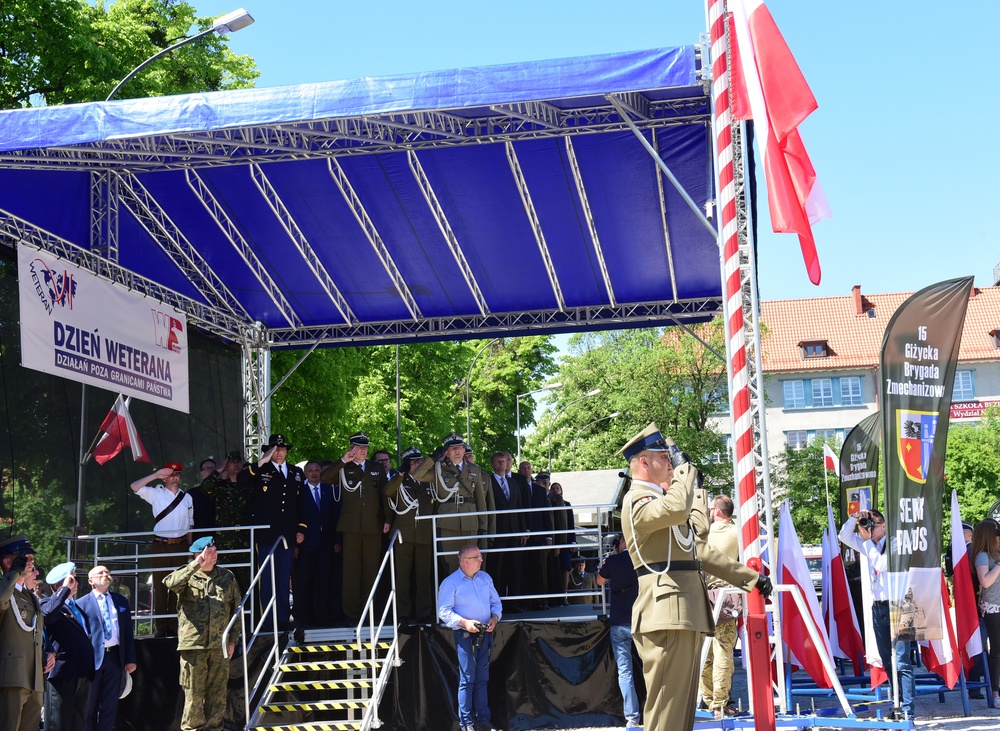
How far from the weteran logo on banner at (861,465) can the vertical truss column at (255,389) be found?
27.6 ft

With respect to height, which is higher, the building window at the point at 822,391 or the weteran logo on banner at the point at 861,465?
the building window at the point at 822,391

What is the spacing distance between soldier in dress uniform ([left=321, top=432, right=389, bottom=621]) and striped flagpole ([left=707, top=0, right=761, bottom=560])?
17.5 ft

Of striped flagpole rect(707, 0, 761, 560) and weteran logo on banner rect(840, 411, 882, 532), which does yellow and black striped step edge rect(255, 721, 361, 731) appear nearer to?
striped flagpole rect(707, 0, 761, 560)

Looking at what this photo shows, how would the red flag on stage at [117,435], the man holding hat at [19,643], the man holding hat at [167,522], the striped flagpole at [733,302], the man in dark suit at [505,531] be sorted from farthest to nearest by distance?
the man in dark suit at [505,531], the red flag on stage at [117,435], the man holding hat at [167,522], the man holding hat at [19,643], the striped flagpole at [733,302]

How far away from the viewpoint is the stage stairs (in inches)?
391

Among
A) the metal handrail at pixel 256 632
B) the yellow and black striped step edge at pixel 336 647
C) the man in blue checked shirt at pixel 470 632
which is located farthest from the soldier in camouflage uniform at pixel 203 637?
the man in blue checked shirt at pixel 470 632

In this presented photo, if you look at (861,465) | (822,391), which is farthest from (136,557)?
(822,391)

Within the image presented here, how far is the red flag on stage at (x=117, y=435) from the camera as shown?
12242 millimetres

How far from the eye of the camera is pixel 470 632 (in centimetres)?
1011

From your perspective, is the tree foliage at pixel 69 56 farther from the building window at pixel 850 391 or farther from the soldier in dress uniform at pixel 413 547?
the building window at pixel 850 391

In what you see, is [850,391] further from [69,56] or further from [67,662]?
[67,662]

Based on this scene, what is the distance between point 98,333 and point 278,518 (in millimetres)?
2659

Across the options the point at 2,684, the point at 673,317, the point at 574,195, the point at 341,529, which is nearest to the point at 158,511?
the point at 341,529

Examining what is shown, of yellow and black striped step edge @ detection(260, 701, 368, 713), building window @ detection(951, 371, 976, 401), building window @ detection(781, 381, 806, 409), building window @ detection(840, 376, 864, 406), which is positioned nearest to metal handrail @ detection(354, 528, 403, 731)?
yellow and black striped step edge @ detection(260, 701, 368, 713)
